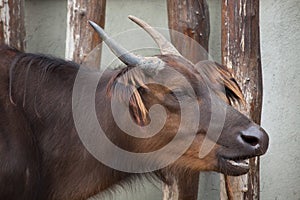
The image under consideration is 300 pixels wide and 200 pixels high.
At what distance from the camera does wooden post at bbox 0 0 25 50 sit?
7492 mm

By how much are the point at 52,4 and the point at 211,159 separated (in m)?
4.21

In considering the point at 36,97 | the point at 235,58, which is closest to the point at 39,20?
the point at 235,58

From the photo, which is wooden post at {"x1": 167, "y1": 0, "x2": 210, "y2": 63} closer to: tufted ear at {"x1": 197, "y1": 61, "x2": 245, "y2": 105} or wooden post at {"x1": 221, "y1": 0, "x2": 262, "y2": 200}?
wooden post at {"x1": 221, "y1": 0, "x2": 262, "y2": 200}

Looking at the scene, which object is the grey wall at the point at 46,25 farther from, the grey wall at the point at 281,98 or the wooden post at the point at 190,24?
the grey wall at the point at 281,98

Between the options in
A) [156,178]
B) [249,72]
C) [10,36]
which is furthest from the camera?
[10,36]

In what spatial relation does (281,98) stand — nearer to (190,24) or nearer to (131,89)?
(190,24)

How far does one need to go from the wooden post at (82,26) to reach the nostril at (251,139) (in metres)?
2.56

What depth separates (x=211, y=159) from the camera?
17.4 ft

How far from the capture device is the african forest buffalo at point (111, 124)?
17.1 feet

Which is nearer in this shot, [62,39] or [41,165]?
[41,165]

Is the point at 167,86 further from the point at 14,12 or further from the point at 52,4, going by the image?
the point at 52,4

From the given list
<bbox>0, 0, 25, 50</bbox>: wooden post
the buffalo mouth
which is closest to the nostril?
the buffalo mouth

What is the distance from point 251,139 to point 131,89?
32.9 inches

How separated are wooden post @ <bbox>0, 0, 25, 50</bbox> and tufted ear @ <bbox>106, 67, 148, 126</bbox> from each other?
2407mm
